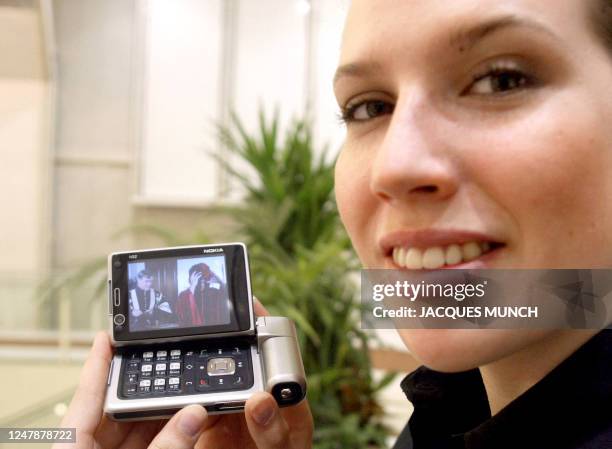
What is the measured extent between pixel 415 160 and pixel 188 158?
8.04 ft

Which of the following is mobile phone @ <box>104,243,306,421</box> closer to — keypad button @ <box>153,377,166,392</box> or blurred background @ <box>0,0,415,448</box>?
keypad button @ <box>153,377,166,392</box>

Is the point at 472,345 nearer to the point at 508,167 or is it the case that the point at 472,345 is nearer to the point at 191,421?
the point at 508,167

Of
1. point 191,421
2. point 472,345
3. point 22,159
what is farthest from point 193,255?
point 22,159

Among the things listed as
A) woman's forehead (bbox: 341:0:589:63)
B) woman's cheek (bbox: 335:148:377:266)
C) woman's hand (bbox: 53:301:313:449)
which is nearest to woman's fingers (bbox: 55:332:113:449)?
woman's hand (bbox: 53:301:313:449)

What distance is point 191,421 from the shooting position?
0.46 meters

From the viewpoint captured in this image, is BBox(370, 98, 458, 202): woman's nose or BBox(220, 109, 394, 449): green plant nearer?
BBox(370, 98, 458, 202): woman's nose

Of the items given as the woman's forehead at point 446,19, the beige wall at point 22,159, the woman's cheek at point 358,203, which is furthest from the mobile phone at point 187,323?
the beige wall at point 22,159

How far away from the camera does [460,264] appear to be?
39 centimetres

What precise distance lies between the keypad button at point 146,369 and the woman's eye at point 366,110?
0.99 feet

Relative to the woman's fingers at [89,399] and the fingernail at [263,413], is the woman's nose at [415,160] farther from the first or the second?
the woman's fingers at [89,399]

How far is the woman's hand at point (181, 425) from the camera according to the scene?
0.46 m

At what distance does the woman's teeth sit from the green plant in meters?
0.80

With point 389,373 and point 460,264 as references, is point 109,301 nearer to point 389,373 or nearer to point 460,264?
point 460,264

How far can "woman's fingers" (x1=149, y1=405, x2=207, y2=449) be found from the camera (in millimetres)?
455
